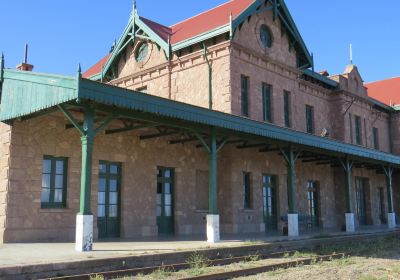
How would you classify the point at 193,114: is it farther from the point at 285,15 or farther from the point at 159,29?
the point at 285,15

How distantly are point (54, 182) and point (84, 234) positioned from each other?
3189 mm

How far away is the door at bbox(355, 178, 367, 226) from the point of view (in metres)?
24.7

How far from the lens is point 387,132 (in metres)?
29.5

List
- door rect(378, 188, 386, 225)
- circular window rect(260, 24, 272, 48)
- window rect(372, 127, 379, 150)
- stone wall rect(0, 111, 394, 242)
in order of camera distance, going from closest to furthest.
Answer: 1. stone wall rect(0, 111, 394, 242)
2. circular window rect(260, 24, 272, 48)
3. door rect(378, 188, 386, 225)
4. window rect(372, 127, 379, 150)

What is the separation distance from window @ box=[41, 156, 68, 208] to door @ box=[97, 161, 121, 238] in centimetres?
115

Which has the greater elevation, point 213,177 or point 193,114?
point 193,114

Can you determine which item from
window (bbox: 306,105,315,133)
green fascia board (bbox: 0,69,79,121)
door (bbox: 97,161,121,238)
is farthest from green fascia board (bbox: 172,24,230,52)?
green fascia board (bbox: 0,69,79,121)

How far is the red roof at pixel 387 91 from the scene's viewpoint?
102 ft

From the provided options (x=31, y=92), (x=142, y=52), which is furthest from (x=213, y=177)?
(x=142, y=52)

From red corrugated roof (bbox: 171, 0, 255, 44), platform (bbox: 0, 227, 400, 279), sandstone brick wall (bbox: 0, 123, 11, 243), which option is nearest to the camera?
platform (bbox: 0, 227, 400, 279)

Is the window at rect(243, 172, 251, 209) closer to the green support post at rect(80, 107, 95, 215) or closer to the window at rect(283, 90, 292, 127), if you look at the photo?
the window at rect(283, 90, 292, 127)

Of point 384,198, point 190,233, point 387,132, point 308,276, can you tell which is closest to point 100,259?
point 308,276

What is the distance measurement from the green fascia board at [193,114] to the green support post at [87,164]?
55 cm

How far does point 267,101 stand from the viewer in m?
19.3
